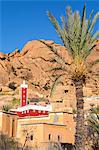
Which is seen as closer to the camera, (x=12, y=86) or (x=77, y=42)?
(x=77, y=42)

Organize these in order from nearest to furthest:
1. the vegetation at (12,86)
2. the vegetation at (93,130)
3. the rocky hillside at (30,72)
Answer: the vegetation at (93,130) → the rocky hillside at (30,72) → the vegetation at (12,86)

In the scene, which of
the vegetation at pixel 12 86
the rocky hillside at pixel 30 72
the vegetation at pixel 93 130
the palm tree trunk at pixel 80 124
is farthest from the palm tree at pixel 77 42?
the vegetation at pixel 12 86

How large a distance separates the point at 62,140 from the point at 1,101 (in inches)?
829

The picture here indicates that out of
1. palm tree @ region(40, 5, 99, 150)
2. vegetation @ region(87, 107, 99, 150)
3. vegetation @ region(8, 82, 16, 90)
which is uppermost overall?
vegetation @ region(8, 82, 16, 90)

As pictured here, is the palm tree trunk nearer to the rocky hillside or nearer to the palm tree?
the palm tree

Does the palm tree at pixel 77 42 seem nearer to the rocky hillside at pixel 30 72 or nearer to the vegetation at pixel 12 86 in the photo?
the rocky hillside at pixel 30 72

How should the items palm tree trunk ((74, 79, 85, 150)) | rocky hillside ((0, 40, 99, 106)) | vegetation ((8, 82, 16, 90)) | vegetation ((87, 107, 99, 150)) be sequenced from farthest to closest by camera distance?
1. vegetation ((8, 82, 16, 90))
2. rocky hillside ((0, 40, 99, 106))
3. vegetation ((87, 107, 99, 150))
4. palm tree trunk ((74, 79, 85, 150))

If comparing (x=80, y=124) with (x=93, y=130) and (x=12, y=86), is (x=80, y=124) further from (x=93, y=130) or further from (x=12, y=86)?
(x=12, y=86)

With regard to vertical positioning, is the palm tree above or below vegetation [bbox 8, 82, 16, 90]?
below

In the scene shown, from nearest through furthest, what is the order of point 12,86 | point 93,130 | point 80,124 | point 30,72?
point 80,124 → point 93,130 → point 12,86 → point 30,72

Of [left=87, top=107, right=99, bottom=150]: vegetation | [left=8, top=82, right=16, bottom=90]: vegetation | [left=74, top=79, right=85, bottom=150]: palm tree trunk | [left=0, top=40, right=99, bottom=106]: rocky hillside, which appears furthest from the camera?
[left=8, top=82, right=16, bottom=90]: vegetation

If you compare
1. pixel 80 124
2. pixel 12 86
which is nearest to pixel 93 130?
pixel 80 124

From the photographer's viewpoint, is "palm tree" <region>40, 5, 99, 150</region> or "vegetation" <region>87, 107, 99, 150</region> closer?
"palm tree" <region>40, 5, 99, 150</region>

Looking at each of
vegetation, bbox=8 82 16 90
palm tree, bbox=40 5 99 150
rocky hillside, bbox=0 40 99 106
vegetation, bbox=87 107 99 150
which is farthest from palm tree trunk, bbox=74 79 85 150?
A: vegetation, bbox=8 82 16 90
